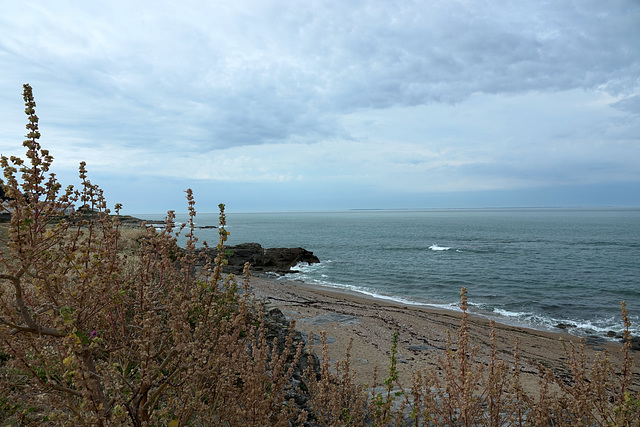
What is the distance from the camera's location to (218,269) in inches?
101

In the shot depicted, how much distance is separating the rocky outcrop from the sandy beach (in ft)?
48.5

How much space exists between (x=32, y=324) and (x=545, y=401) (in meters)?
4.24

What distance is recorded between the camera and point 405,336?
51.2ft

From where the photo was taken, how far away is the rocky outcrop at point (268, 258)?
121ft

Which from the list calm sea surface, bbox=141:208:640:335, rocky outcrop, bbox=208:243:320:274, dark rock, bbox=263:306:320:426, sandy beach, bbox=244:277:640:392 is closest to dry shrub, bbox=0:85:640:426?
dark rock, bbox=263:306:320:426

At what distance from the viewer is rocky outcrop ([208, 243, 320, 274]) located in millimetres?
37006

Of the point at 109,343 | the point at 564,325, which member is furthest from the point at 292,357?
the point at 564,325

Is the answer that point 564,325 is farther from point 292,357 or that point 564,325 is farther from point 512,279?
point 292,357

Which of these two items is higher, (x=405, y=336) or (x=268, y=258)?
(x=268, y=258)

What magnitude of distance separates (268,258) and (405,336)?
84.3 ft

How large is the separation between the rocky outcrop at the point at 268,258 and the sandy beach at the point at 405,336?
14.8 meters

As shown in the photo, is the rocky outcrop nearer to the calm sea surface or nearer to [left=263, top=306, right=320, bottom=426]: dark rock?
the calm sea surface

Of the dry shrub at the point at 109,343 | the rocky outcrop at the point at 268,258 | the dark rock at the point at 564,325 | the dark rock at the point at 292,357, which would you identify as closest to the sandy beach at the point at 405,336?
the dark rock at the point at 564,325

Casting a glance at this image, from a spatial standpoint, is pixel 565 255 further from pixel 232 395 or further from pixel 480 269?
pixel 232 395
